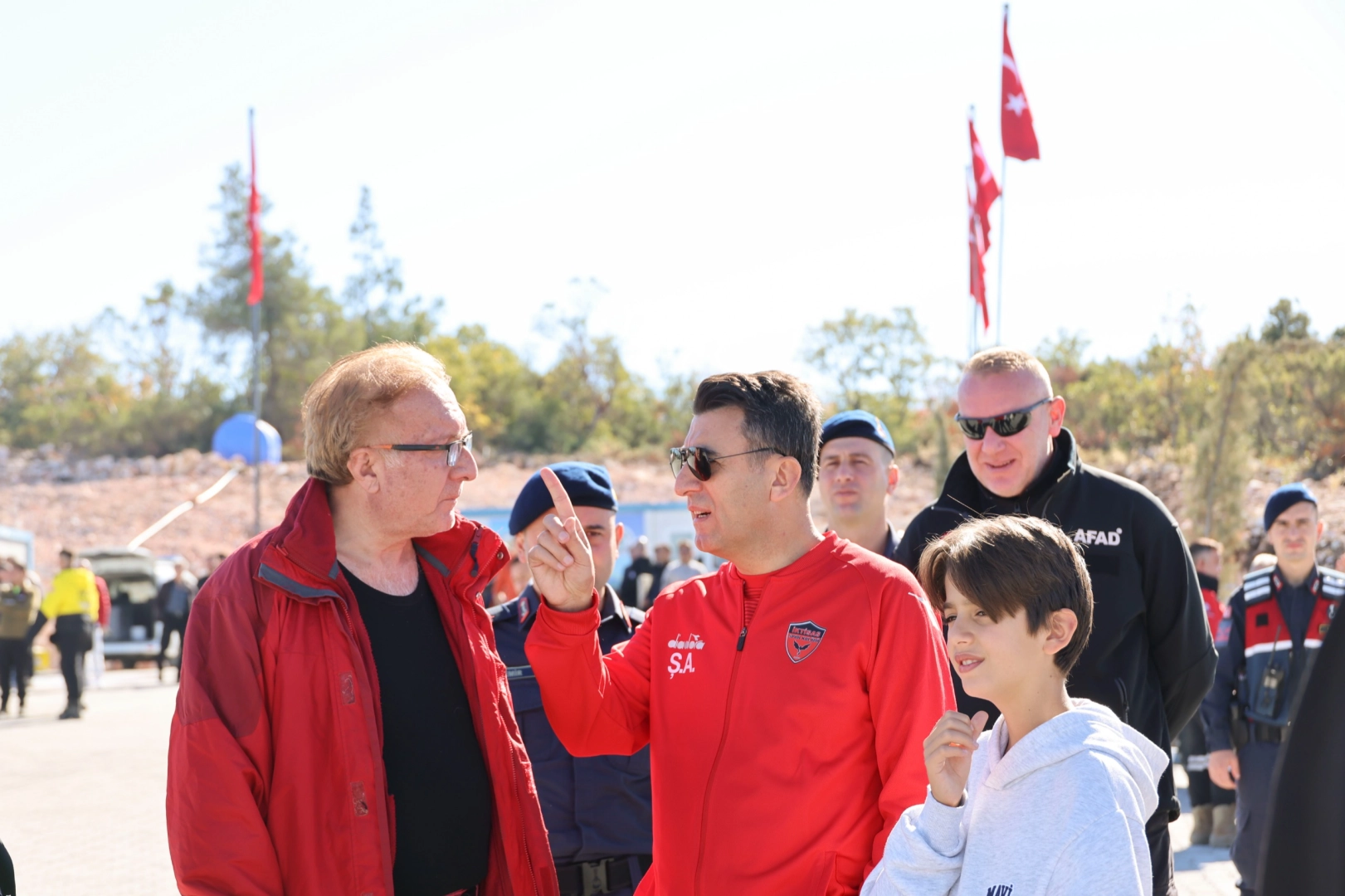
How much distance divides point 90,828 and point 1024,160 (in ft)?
51.2

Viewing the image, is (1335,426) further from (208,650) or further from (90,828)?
(208,650)

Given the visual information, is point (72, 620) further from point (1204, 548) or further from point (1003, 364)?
point (1003, 364)

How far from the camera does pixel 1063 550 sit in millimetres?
2461

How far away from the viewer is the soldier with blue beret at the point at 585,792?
3.69 meters

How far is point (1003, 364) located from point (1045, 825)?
202 centimetres

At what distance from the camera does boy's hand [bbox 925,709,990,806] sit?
2213 millimetres

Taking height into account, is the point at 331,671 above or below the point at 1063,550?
below

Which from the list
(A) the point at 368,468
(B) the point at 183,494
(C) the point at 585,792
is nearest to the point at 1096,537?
(C) the point at 585,792

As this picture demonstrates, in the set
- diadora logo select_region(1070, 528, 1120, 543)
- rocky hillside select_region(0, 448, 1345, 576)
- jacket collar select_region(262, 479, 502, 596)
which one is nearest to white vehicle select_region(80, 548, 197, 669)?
rocky hillside select_region(0, 448, 1345, 576)

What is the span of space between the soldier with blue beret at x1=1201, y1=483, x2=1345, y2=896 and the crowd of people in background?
2630 mm

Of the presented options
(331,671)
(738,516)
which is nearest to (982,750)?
(738,516)

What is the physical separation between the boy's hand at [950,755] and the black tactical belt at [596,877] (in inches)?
66.7

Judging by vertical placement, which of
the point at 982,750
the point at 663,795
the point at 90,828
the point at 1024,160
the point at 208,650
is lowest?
the point at 90,828

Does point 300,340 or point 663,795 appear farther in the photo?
point 300,340
